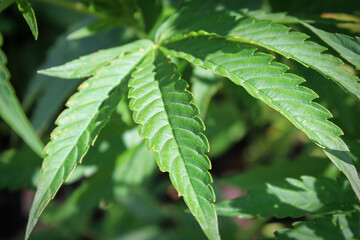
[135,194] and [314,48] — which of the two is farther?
[135,194]

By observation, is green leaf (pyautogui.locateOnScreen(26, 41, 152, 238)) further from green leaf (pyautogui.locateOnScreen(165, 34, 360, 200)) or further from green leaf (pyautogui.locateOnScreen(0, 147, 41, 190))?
green leaf (pyautogui.locateOnScreen(0, 147, 41, 190))

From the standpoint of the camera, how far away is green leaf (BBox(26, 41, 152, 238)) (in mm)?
722

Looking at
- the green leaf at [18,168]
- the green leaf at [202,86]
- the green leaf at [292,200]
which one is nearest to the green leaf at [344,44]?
the green leaf at [292,200]

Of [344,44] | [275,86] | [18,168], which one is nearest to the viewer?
[275,86]

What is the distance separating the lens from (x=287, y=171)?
129cm

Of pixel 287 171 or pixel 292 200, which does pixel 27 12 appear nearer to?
pixel 292 200

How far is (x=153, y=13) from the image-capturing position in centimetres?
122

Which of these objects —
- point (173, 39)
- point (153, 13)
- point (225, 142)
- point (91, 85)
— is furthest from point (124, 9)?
point (225, 142)

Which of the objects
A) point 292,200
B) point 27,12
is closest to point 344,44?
point 292,200

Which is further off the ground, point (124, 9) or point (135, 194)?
point (124, 9)

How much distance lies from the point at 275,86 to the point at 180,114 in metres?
0.21

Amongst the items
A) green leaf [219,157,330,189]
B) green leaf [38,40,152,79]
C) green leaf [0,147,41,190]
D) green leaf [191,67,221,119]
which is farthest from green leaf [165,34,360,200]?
green leaf [0,147,41,190]

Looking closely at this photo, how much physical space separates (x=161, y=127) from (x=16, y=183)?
68cm

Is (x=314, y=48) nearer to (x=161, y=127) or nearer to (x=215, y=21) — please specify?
(x=215, y=21)
